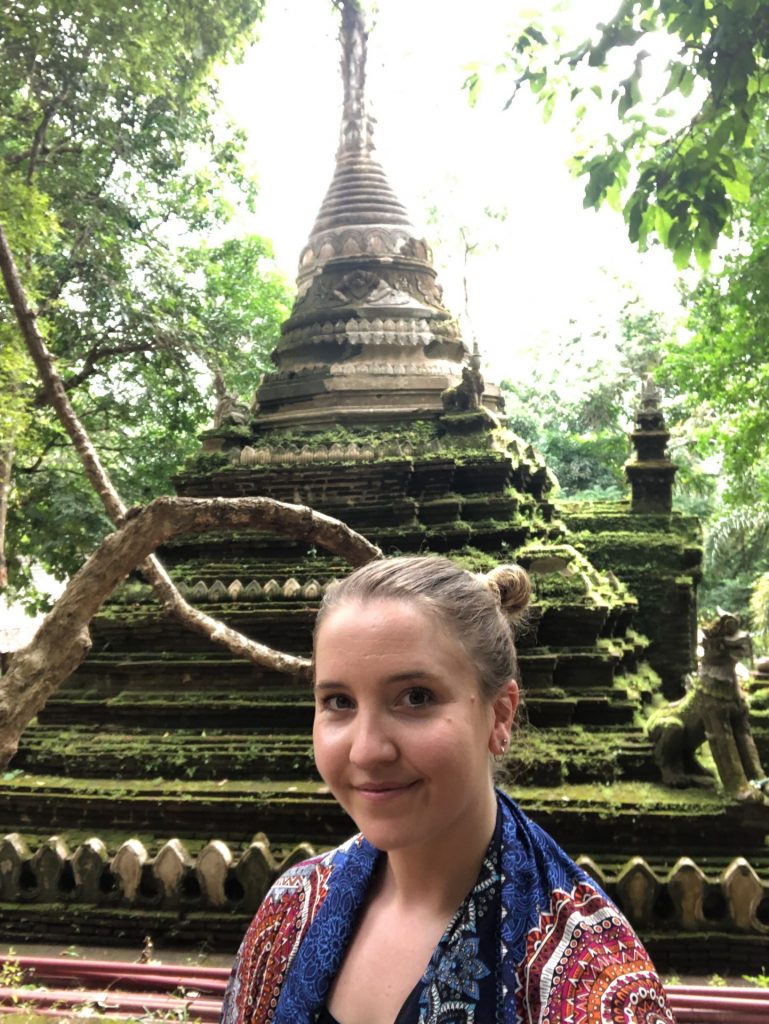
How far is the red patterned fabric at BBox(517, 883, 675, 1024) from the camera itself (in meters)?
1.35

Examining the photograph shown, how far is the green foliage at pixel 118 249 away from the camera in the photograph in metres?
10.1

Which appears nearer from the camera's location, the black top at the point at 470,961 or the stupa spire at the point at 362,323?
the black top at the point at 470,961

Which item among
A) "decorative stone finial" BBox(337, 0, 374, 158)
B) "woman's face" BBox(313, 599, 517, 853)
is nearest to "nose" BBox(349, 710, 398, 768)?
"woman's face" BBox(313, 599, 517, 853)

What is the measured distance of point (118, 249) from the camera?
14.9 metres

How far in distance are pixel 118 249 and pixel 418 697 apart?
14926 mm

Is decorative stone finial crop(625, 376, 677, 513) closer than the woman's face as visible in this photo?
No

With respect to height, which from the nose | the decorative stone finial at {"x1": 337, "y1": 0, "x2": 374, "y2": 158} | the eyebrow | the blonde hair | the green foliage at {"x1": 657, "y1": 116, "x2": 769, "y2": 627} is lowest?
the nose

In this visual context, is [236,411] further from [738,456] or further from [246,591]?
[738,456]

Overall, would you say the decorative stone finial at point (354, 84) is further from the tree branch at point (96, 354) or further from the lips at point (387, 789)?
the lips at point (387, 789)

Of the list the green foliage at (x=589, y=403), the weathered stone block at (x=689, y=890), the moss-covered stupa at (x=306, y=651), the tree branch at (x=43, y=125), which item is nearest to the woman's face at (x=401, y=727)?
the moss-covered stupa at (x=306, y=651)

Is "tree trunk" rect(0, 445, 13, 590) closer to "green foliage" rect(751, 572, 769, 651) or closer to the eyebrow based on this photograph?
the eyebrow

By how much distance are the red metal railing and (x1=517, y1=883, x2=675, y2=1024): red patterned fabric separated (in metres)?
1.87

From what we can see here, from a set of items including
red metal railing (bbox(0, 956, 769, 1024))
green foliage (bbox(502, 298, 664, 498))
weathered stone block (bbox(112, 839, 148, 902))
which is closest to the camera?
red metal railing (bbox(0, 956, 769, 1024))

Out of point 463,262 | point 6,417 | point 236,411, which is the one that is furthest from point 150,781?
point 463,262
